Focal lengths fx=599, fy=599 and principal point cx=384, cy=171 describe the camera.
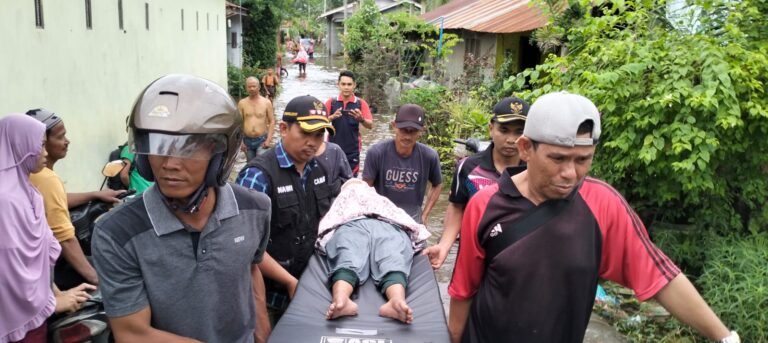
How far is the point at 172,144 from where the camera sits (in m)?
1.81

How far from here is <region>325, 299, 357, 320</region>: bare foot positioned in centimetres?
276

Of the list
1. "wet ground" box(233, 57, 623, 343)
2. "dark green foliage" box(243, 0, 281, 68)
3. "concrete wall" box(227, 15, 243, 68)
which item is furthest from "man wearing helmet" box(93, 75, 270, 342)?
"dark green foliage" box(243, 0, 281, 68)

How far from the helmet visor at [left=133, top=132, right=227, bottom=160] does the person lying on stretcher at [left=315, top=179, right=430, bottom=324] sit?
1187mm

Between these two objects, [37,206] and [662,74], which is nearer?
[37,206]

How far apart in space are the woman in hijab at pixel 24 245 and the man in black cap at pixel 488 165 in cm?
202

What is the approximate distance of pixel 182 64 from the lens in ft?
40.9

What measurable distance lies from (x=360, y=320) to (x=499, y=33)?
10.7 metres

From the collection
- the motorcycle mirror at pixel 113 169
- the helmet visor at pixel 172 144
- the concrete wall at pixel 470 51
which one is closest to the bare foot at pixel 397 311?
the helmet visor at pixel 172 144

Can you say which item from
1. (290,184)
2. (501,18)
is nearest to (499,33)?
(501,18)

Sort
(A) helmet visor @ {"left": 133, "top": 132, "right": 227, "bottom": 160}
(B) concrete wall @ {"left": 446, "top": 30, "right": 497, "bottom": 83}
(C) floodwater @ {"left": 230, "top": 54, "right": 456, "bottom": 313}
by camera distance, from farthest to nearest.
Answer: (B) concrete wall @ {"left": 446, "top": 30, "right": 497, "bottom": 83} → (C) floodwater @ {"left": 230, "top": 54, "right": 456, "bottom": 313} → (A) helmet visor @ {"left": 133, "top": 132, "right": 227, "bottom": 160}

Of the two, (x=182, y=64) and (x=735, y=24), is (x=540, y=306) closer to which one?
(x=735, y=24)

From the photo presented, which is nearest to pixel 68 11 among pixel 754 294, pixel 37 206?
pixel 37 206

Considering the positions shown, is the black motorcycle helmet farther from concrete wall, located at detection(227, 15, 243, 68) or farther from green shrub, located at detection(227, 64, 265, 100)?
concrete wall, located at detection(227, 15, 243, 68)

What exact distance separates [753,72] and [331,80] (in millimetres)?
22736
